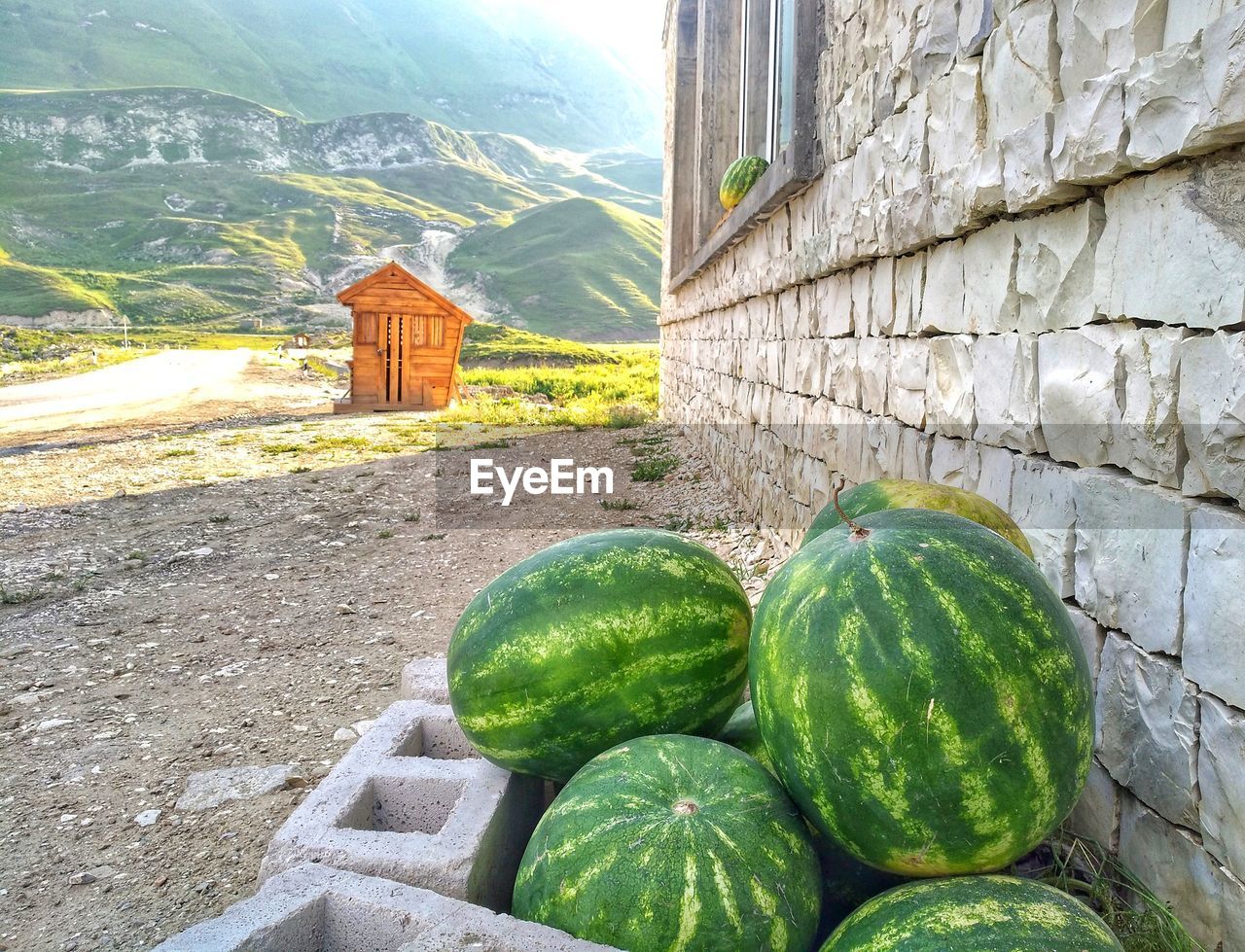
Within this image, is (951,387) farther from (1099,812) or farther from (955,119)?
(1099,812)

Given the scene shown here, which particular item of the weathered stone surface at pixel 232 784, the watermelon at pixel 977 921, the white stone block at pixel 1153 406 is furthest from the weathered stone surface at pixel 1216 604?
the weathered stone surface at pixel 232 784

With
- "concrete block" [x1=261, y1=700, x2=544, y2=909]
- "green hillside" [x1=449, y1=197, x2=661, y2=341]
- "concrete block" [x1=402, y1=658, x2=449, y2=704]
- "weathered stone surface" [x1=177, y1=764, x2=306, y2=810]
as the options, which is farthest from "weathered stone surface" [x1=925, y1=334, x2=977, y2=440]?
"green hillside" [x1=449, y1=197, x2=661, y2=341]

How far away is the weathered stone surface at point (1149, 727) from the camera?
59.9 inches

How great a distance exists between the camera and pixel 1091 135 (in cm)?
169

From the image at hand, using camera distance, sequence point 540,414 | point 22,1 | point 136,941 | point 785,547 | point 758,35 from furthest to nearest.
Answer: point 22,1 → point 540,414 → point 758,35 → point 785,547 → point 136,941

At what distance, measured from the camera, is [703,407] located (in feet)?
28.1

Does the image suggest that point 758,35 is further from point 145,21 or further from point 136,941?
point 145,21

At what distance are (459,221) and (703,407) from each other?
285 feet

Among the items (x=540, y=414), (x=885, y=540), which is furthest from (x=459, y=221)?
(x=885, y=540)

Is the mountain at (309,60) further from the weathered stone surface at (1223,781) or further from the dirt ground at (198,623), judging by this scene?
the weathered stone surface at (1223,781)

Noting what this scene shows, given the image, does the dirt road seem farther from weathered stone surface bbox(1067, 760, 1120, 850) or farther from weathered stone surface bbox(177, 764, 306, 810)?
weathered stone surface bbox(1067, 760, 1120, 850)

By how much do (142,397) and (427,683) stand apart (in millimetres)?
15424

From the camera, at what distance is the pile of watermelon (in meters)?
1.19

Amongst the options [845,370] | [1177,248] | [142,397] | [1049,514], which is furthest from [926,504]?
[142,397]
